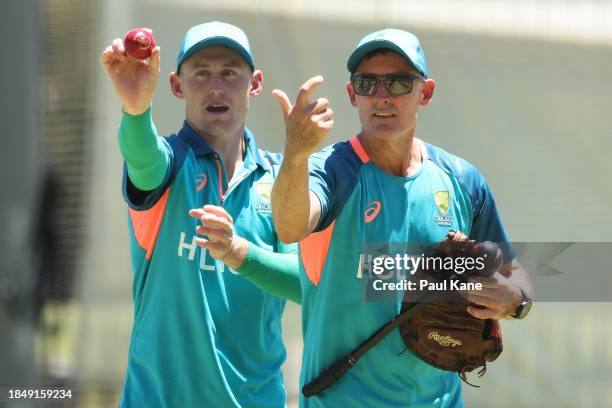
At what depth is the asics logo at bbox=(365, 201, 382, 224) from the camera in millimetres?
3260

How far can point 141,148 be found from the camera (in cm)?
343

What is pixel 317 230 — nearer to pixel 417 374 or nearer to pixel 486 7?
pixel 417 374

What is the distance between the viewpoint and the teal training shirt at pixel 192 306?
3578 millimetres

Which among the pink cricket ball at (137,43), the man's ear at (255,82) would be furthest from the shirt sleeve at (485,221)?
the pink cricket ball at (137,43)

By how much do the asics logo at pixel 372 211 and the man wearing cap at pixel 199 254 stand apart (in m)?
0.42

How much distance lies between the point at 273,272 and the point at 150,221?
0.43 metres

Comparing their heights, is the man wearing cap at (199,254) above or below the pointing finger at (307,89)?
below

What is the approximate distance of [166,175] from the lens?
3.61 meters

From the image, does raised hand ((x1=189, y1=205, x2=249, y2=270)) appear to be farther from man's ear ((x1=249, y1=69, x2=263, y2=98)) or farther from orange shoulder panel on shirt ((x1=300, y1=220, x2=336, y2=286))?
man's ear ((x1=249, y1=69, x2=263, y2=98))

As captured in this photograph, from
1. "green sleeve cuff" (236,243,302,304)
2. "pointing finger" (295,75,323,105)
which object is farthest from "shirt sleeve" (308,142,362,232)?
"green sleeve cuff" (236,243,302,304)

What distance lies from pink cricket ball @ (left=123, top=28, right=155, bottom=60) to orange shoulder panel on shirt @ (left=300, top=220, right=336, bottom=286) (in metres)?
0.72

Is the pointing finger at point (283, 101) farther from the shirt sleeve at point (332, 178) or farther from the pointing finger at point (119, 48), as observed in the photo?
the pointing finger at point (119, 48)

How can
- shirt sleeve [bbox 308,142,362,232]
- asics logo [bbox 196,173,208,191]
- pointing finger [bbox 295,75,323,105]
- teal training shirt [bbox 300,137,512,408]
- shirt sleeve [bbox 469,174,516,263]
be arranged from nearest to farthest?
pointing finger [bbox 295,75,323,105] → shirt sleeve [bbox 308,142,362,232] → teal training shirt [bbox 300,137,512,408] → shirt sleeve [bbox 469,174,516,263] → asics logo [bbox 196,173,208,191]

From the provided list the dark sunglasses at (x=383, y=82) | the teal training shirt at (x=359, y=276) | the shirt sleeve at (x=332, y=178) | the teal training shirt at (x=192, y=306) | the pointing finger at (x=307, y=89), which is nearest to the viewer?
the pointing finger at (x=307, y=89)
